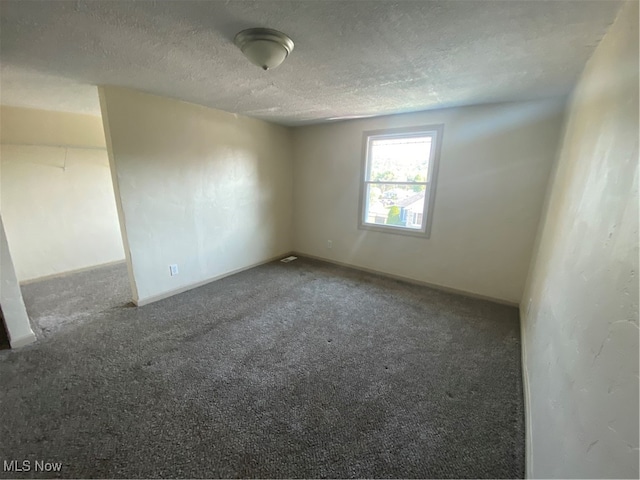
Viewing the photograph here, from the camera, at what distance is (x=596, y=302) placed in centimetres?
97

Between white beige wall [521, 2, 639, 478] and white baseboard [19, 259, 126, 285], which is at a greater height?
white beige wall [521, 2, 639, 478]

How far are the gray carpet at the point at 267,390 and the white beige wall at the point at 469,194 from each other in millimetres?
506

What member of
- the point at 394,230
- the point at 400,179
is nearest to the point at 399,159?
the point at 400,179

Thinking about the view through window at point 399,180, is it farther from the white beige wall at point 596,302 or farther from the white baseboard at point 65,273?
the white baseboard at point 65,273

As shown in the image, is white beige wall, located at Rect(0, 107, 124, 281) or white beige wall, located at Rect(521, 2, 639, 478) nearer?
white beige wall, located at Rect(521, 2, 639, 478)

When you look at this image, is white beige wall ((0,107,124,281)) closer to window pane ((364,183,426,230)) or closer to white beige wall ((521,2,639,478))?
window pane ((364,183,426,230))

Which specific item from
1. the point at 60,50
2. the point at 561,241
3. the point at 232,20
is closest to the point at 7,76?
→ the point at 60,50

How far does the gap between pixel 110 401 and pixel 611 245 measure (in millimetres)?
2705

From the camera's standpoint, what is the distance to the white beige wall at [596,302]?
2.41 ft

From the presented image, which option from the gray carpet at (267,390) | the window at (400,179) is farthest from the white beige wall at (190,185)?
the window at (400,179)

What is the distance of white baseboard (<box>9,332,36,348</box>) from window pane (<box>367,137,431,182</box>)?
12.9ft

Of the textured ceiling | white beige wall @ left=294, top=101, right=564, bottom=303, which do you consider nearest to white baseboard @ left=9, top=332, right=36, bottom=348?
the textured ceiling

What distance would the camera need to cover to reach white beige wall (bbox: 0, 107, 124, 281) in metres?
3.13

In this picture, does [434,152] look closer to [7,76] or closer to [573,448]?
[573,448]
